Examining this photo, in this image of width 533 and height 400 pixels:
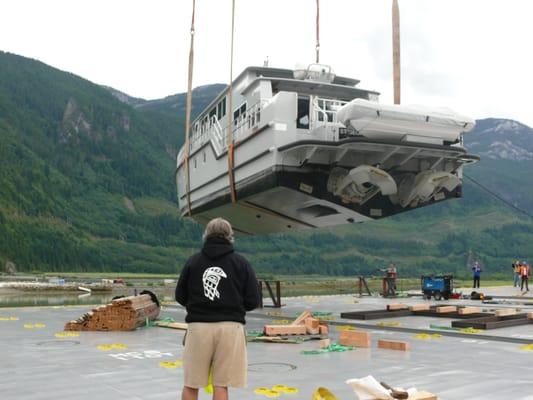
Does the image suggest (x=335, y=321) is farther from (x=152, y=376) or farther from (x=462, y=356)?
(x=152, y=376)

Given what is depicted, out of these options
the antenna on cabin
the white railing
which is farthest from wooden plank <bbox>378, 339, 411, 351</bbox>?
the antenna on cabin

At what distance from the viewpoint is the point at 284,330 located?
1200 cm

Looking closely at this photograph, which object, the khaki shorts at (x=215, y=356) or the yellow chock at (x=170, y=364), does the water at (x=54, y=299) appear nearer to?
the yellow chock at (x=170, y=364)

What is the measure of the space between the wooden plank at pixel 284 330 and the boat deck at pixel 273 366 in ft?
2.21

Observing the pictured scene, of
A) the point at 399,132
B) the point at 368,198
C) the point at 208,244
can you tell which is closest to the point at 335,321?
the point at 368,198

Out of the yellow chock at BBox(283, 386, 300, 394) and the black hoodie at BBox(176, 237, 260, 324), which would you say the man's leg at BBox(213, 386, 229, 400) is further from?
the yellow chock at BBox(283, 386, 300, 394)

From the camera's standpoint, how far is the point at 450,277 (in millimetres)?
26516

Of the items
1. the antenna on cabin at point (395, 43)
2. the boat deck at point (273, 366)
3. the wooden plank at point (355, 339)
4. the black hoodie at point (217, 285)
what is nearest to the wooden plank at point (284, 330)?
the boat deck at point (273, 366)

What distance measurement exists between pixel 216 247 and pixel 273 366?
397cm

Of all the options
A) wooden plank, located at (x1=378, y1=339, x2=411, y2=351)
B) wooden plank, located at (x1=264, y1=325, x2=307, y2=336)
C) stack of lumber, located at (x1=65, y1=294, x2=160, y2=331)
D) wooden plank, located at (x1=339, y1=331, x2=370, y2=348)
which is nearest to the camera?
wooden plank, located at (x1=378, y1=339, x2=411, y2=351)

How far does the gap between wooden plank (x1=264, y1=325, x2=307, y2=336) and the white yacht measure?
4.56 meters

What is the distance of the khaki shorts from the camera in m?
4.83

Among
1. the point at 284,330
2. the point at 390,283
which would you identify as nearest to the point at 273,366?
the point at 284,330

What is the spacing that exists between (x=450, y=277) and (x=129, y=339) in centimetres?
1843
